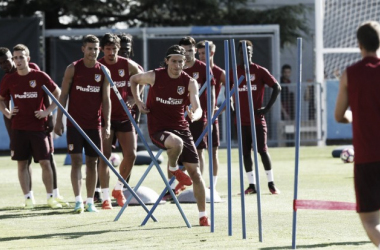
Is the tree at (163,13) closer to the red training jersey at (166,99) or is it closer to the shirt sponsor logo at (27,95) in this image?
the shirt sponsor logo at (27,95)

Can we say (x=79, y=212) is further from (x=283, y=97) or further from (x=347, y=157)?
(x=283, y=97)

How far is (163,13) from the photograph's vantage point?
3148cm

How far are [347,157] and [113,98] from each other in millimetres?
8621

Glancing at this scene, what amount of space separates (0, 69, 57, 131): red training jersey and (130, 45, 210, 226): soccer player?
8.08 ft

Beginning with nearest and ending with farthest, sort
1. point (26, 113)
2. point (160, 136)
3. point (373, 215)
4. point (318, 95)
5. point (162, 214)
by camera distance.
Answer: point (373, 215), point (160, 136), point (162, 214), point (26, 113), point (318, 95)

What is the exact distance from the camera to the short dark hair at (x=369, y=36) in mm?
6852

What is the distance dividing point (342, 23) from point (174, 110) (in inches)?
765

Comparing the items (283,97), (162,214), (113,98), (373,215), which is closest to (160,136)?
(162,214)

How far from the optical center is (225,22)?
30.9 meters

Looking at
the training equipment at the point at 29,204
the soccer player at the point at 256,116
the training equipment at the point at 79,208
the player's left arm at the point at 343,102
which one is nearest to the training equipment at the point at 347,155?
the soccer player at the point at 256,116

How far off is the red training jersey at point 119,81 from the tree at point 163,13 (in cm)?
1757

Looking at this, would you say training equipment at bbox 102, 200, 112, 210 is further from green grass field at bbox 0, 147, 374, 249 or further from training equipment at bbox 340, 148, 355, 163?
training equipment at bbox 340, 148, 355, 163

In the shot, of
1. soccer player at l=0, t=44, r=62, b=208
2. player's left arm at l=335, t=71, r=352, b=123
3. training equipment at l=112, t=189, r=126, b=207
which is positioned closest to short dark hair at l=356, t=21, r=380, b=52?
player's left arm at l=335, t=71, r=352, b=123

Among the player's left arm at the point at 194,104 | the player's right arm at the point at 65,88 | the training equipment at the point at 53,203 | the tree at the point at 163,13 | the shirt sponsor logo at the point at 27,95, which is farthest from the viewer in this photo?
the tree at the point at 163,13
